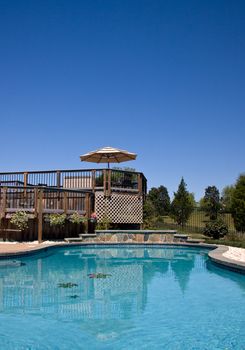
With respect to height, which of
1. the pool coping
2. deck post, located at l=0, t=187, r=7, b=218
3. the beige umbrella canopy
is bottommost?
the pool coping

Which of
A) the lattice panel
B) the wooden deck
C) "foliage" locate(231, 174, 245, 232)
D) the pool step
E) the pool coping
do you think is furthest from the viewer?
"foliage" locate(231, 174, 245, 232)

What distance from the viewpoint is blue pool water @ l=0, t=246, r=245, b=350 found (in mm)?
4277

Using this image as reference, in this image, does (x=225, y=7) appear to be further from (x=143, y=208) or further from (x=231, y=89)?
(x=143, y=208)

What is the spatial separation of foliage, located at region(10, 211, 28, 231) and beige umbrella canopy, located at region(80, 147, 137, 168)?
5484 mm

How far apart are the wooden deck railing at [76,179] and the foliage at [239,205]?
6668 millimetres

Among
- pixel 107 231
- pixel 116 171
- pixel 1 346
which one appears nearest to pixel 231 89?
pixel 116 171

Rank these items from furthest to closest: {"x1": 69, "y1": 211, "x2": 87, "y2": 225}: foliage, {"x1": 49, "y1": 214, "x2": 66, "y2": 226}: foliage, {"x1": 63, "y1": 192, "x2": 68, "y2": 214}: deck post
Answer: {"x1": 69, "y1": 211, "x2": 87, "y2": 225}: foliage
{"x1": 63, "y1": 192, "x2": 68, "y2": 214}: deck post
{"x1": 49, "y1": 214, "x2": 66, "y2": 226}: foliage

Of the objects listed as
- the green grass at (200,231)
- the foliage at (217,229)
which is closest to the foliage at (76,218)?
the green grass at (200,231)

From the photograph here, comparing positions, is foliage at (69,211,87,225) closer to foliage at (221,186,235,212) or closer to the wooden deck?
the wooden deck

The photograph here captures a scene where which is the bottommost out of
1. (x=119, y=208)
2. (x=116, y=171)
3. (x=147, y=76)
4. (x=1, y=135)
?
(x=119, y=208)

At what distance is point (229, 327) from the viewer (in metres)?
4.80

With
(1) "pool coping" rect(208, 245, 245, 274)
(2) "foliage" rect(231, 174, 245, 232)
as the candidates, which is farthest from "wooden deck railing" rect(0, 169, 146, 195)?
(1) "pool coping" rect(208, 245, 245, 274)

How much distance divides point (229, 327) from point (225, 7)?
11748 millimetres

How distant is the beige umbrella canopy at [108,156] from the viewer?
59.4ft
